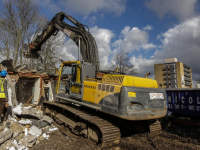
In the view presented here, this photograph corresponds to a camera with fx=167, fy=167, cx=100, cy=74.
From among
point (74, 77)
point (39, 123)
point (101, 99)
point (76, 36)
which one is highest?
point (76, 36)

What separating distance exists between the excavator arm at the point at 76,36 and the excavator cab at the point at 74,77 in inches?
27.2

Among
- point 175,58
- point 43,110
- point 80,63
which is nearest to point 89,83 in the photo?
point 80,63

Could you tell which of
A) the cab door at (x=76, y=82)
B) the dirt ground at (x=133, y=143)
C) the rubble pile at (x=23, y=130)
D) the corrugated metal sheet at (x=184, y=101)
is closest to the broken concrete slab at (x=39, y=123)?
the rubble pile at (x=23, y=130)

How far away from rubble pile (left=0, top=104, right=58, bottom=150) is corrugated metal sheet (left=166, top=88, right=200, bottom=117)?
19.6 ft

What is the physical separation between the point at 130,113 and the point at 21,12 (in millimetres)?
19467

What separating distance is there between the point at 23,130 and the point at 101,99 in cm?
302

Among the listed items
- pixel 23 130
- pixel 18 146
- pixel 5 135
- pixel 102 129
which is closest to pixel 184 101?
pixel 102 129

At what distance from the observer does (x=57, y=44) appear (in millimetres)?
20812

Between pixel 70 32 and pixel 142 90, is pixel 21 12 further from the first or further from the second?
pixel 142 90

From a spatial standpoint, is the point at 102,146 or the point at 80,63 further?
the point at 80,63

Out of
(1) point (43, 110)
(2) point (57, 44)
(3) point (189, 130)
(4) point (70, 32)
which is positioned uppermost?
(2) point (57, 44)

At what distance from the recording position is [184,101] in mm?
8156

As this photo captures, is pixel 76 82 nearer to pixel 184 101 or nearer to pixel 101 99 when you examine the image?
pixel 101 99

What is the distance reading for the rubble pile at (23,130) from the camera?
15.5 feet
